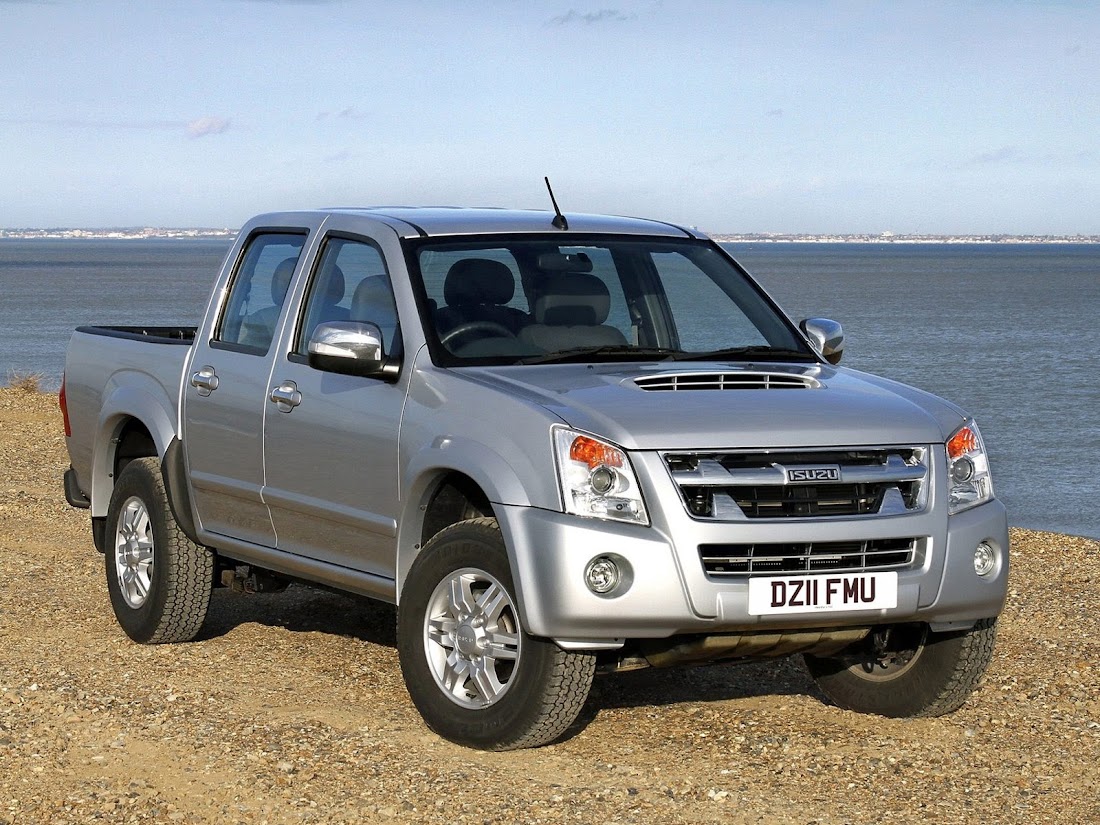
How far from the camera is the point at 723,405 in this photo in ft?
18.1

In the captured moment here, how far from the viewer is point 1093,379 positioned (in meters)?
40.2

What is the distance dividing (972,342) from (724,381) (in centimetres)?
4986

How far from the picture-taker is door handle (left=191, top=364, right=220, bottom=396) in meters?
7.13

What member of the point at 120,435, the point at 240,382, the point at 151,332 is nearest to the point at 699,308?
the point at 240,382

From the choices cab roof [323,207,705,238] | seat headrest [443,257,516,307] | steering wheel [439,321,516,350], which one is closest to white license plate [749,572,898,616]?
steering wheel [439,321,516,350]

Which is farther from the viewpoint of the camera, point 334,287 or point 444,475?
point 334,287

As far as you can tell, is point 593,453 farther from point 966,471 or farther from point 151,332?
point 151,332

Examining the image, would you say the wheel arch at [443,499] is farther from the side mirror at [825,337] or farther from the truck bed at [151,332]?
the truck bed at [151,332]

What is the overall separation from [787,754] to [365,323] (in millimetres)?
2118

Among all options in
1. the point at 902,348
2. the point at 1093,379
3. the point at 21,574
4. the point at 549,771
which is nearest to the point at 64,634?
the point at 21,574

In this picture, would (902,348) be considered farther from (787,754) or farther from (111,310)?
(787,754)

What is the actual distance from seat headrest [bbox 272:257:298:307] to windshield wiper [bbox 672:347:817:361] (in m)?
1.72

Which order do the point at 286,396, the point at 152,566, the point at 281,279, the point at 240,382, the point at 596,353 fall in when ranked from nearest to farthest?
the point at 596,353 → the point at 286,396 → the point at 240,382 → the point at 281,279 → the point at 152,566

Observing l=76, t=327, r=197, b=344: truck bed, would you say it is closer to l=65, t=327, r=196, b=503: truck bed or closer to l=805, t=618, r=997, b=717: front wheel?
l=65, t=327, r=196, b=503: truck bed
